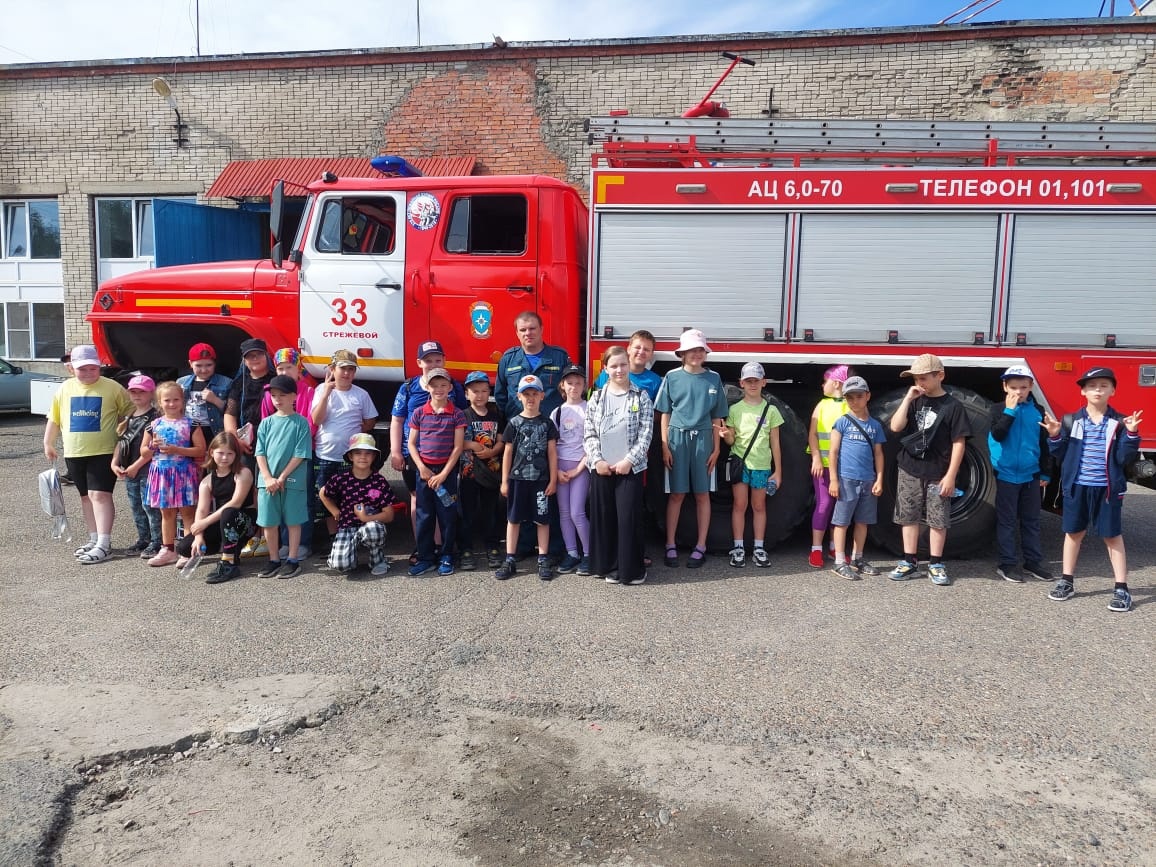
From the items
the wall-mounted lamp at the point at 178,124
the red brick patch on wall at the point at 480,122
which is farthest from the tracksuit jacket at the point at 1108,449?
the wall-mounted lamp at the point at 178,124

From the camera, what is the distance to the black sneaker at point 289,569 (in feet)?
18.6

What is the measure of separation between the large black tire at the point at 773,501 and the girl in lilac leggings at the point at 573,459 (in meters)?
0.69

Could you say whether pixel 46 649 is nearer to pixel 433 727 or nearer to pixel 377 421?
pixel 433 727

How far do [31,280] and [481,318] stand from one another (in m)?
15.5

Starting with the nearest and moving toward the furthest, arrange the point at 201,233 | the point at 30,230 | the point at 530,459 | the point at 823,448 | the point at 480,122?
the point at 530,459 < the point at 823,448 < the point at 201,233 < the point at 480,122 < the point at 30,230

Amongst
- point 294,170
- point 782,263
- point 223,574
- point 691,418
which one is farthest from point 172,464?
point 294,170

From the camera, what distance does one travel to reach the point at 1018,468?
18.3 feet

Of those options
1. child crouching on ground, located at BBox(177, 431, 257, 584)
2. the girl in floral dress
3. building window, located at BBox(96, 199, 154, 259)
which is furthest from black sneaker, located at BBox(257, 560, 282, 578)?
building window, located at BBox(96, 199, 154, 259)

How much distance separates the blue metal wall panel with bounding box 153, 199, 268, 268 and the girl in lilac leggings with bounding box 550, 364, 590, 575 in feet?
26.0

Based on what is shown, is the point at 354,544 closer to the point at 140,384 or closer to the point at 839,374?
the point at 140,384

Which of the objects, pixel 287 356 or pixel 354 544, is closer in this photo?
pixel 354 544

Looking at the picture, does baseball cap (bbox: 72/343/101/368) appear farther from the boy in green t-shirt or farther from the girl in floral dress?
the boy in green t-shirt

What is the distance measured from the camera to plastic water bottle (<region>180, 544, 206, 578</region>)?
5609 mm

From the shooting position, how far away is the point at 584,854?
2.66 metres
